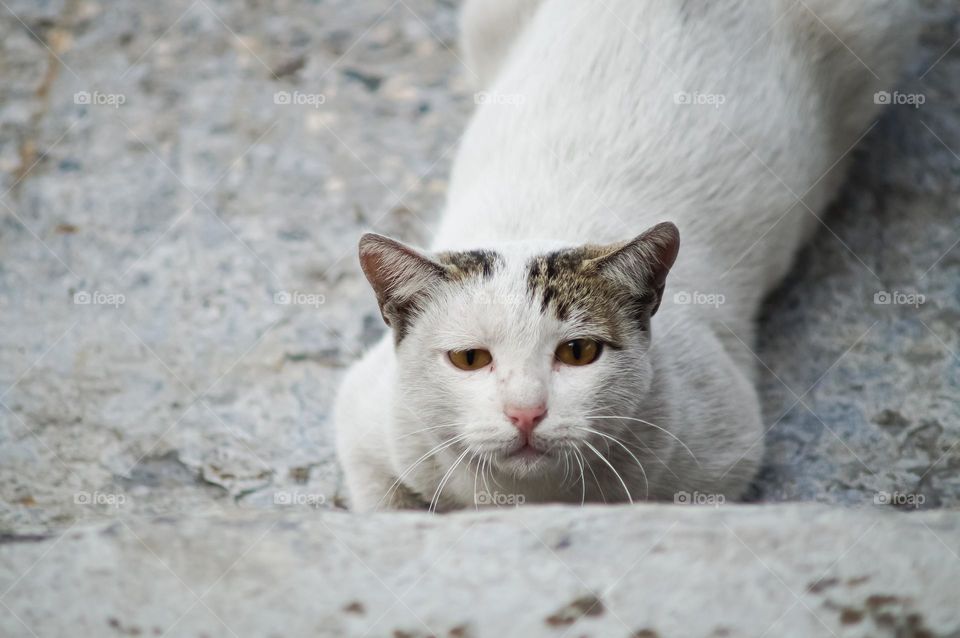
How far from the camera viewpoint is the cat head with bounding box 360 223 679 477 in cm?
199

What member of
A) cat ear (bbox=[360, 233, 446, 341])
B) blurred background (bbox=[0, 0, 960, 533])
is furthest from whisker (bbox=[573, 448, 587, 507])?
blurred background (bbox=[0, 0, 960, 533])

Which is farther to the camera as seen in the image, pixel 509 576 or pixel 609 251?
pixel 609 251

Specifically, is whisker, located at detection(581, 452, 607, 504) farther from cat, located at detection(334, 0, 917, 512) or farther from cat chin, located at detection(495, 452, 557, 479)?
cat chin, located at detection(495, 452, 557, 479)

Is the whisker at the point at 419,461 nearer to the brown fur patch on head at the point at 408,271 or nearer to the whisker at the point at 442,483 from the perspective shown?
the whisker at the point at 442,483

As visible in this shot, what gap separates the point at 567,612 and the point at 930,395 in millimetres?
1762

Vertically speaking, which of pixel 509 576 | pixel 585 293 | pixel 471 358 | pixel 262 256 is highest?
pixel 262 256

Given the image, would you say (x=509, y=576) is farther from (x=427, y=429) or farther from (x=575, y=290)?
(x=575, y=290)

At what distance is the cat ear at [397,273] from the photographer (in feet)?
7.02

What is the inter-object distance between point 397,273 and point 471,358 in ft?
0.93

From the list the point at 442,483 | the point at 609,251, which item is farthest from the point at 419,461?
the point at 609,251

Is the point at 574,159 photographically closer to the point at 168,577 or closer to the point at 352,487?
the point at 352,487

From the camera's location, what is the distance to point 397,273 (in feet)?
7.22

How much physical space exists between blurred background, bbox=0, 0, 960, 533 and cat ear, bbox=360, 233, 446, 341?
2.46 feet

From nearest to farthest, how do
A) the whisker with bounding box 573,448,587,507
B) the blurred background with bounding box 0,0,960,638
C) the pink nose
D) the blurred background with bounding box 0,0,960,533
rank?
the blurred background with bounding box 0,0,960,638
the pink nose
the whisker with bounding box 573,448,587,507
the blurred background with bounding box 0,0,960,533
